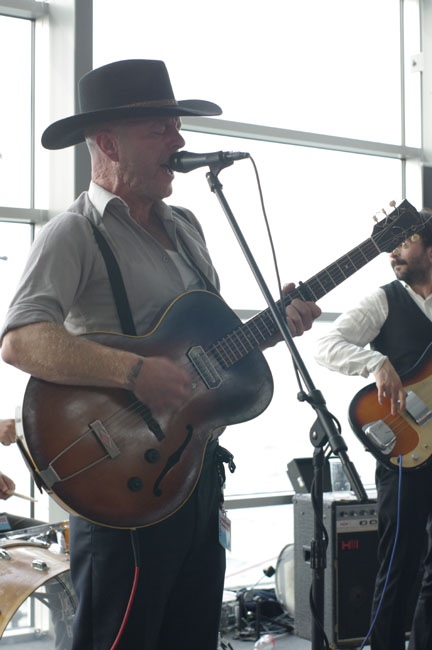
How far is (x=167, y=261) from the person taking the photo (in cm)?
191

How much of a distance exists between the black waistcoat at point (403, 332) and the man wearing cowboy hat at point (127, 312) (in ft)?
4.23

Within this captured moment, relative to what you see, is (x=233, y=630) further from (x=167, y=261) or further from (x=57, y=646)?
(x=167, y=261)

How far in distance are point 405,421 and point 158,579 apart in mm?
1609

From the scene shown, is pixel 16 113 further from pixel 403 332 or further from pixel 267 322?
pixel 267 322

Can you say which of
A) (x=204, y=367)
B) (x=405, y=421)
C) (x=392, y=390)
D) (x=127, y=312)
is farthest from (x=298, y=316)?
(x=405, y=421)

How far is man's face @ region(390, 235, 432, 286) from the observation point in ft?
10.8

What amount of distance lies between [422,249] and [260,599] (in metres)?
1.88

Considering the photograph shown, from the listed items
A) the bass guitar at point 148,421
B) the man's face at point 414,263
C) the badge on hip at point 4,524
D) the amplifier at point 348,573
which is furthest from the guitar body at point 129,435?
the amplifier at point 348,573

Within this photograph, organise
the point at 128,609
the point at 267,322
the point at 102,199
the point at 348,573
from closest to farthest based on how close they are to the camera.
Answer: the point at 128,609, the point at 102,199, the point at 267,322, the point at 348,573

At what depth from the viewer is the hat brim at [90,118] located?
1.87 m

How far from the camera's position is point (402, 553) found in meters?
2.91

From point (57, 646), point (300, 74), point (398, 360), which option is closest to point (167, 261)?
point (57, 646)

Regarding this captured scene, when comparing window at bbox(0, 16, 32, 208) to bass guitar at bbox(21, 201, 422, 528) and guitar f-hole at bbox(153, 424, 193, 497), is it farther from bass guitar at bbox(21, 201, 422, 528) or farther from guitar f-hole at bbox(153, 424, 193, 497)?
guitar f-hole at bbox(153, 424, 193, 497)

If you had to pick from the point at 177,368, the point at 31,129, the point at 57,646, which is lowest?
the point at 57,646
